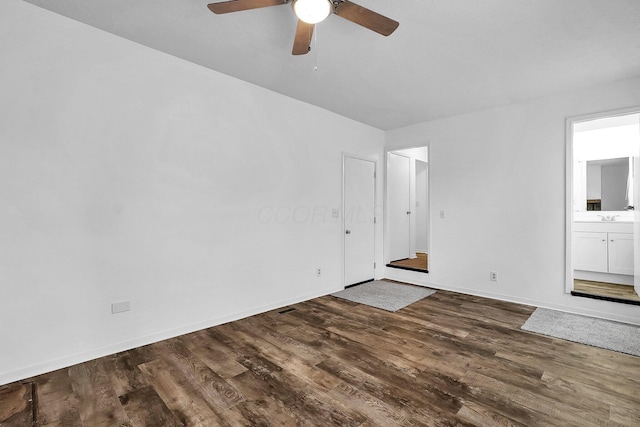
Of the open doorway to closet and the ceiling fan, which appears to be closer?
the ceiling fan

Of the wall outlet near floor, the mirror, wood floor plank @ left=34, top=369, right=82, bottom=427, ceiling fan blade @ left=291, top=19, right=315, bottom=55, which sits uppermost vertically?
ceiling fan blade @ left=291, top=19, right=315, bottom=55

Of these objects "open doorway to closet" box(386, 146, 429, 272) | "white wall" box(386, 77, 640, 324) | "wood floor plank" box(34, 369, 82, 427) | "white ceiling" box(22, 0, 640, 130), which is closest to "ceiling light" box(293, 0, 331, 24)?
"white ceiling" box(22, 0, 640, 130)

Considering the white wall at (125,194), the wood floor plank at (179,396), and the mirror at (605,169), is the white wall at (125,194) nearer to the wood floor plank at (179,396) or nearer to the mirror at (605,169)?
the wood floor plank at (179,396)

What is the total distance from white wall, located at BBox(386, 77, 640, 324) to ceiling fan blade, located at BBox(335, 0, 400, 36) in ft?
9.89

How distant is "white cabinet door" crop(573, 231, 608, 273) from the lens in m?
4.52

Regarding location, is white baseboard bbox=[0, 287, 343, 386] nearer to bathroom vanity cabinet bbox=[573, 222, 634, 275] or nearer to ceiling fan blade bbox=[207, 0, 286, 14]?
ceiling fan blade bbox=[207, 0, 286, 14]

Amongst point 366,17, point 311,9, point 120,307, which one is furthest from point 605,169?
point 120,307

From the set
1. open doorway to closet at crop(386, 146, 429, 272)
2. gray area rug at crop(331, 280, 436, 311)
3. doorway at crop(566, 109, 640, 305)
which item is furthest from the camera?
open doorway to closet at crop(386, 146, 429, 272)

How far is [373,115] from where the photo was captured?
4535mm

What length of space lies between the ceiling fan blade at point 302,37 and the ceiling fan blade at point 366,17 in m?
0.23

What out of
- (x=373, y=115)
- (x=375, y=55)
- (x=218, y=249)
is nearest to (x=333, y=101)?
(x=373, y=115)

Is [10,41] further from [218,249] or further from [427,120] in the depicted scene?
[427,120]

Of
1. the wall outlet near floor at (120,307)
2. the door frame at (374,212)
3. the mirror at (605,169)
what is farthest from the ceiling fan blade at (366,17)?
the mirror at (605,169)

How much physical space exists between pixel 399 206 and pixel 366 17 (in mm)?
4736
